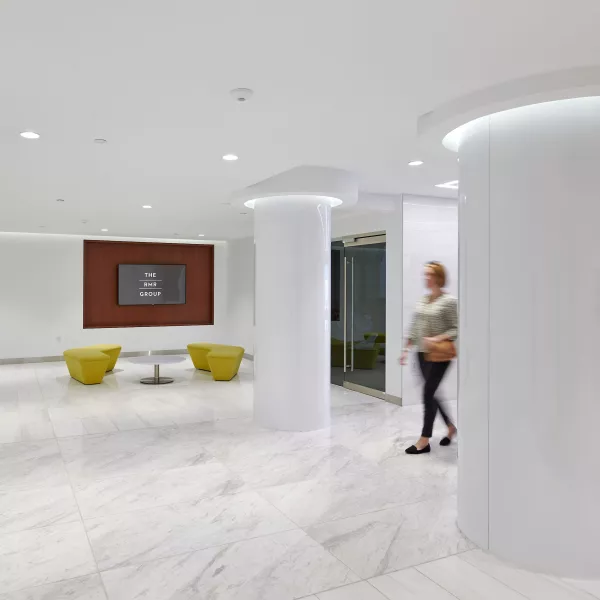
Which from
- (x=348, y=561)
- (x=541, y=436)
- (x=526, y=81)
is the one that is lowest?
(x=348, y=561)

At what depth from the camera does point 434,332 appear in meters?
5.60

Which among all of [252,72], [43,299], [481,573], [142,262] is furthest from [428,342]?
[43,299]

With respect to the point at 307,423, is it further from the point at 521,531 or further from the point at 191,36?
the point at 191,36

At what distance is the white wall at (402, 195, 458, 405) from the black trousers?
7.27 ft

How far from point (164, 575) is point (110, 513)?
44.9 inches

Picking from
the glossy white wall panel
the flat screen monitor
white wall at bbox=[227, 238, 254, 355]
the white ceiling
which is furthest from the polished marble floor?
the flat screen monitor

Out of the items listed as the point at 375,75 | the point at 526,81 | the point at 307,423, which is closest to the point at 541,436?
the point at 526,81

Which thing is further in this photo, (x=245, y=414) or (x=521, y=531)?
(x=245, y=414)

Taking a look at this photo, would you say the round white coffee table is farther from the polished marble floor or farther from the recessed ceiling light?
the recessed ceiling light

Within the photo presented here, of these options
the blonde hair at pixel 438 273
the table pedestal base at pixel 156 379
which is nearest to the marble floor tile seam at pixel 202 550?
the blonde hair at pixel 438 273

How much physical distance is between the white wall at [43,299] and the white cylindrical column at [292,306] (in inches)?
327

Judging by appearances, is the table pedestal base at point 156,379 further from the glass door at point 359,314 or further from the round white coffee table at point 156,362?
the glass door at point 359,314

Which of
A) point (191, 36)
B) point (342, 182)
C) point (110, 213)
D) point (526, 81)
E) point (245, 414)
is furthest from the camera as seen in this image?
point (110, 213)

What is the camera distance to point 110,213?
31.1 feet
